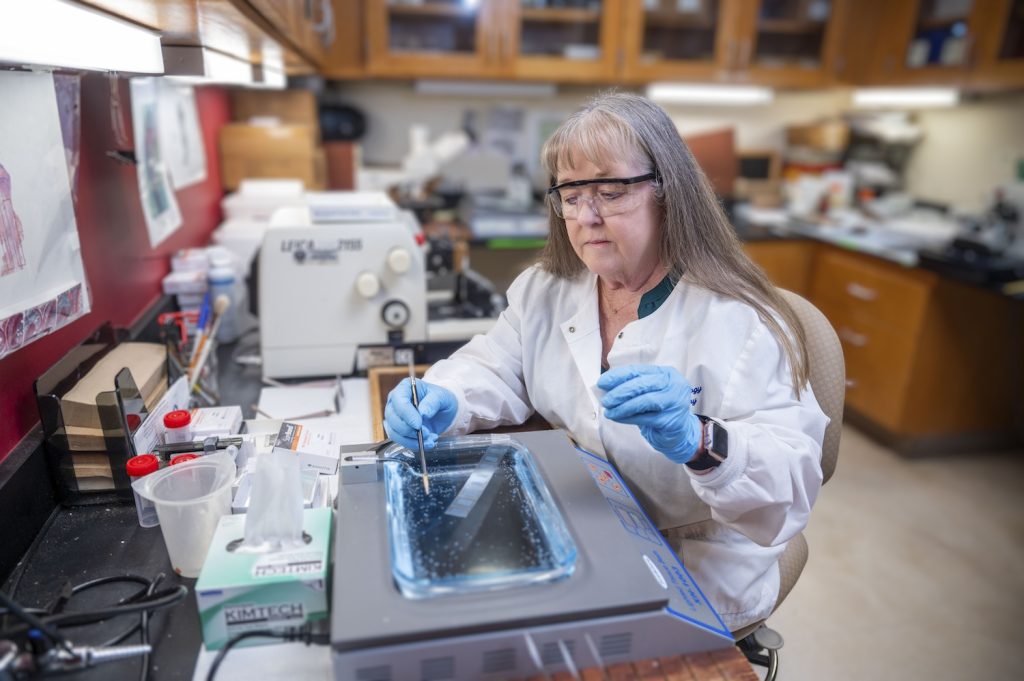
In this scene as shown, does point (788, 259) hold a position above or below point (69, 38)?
below

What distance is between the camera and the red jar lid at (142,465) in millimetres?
964

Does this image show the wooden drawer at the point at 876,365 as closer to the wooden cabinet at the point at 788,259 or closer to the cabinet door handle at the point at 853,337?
the cabinet door handle at the point at 853,337

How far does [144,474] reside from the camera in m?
0.97

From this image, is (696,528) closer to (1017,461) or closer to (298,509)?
(298,509)

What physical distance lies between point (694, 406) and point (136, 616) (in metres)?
0.88

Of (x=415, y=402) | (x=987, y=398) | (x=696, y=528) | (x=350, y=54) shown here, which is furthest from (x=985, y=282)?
(x=350, y=54)

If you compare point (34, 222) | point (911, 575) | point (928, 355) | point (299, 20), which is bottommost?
point (911, 575)

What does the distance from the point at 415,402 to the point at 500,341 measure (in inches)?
13.9

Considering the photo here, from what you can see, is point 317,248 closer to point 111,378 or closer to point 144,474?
point 111,378

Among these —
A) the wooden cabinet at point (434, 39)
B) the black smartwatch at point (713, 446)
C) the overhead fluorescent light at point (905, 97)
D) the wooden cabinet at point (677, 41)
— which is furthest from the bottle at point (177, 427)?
the overhead fluorescent light at point (905, 97)

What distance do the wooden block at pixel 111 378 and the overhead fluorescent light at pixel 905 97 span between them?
134 inches

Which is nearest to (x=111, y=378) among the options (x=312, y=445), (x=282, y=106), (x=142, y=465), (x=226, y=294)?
(x=142, y=465)

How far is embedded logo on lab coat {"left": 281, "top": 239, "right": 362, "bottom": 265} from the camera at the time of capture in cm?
152

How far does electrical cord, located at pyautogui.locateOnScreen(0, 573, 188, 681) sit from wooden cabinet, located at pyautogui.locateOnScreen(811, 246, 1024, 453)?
8.30 feet
